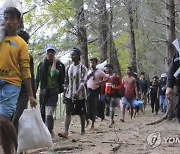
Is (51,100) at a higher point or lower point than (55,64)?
lower

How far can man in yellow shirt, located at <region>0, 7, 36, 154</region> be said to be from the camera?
438 centimetres

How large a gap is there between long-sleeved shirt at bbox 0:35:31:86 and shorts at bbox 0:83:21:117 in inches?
2.9

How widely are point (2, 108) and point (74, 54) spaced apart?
3727mm

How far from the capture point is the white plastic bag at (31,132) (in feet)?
14.6

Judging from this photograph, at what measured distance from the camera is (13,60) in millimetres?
4449

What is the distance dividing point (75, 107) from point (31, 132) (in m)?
3.51

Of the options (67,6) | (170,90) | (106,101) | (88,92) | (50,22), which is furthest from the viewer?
(50,22)

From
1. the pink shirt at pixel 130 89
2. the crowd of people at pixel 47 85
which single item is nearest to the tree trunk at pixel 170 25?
the crowd of people at pixel 47 85

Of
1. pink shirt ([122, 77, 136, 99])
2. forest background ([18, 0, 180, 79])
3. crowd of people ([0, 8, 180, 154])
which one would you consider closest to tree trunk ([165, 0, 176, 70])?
forest background ([18, 0, 180, 79])

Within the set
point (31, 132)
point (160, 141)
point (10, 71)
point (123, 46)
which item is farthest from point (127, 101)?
point (123, 46)

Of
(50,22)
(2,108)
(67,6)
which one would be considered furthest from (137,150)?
(50,22)

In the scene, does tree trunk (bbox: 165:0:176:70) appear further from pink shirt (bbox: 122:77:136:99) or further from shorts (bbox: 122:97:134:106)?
shorts (bbox: 122:97:134:106)

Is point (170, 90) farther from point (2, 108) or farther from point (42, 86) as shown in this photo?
point (42, 86)

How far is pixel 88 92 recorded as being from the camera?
392 inches
